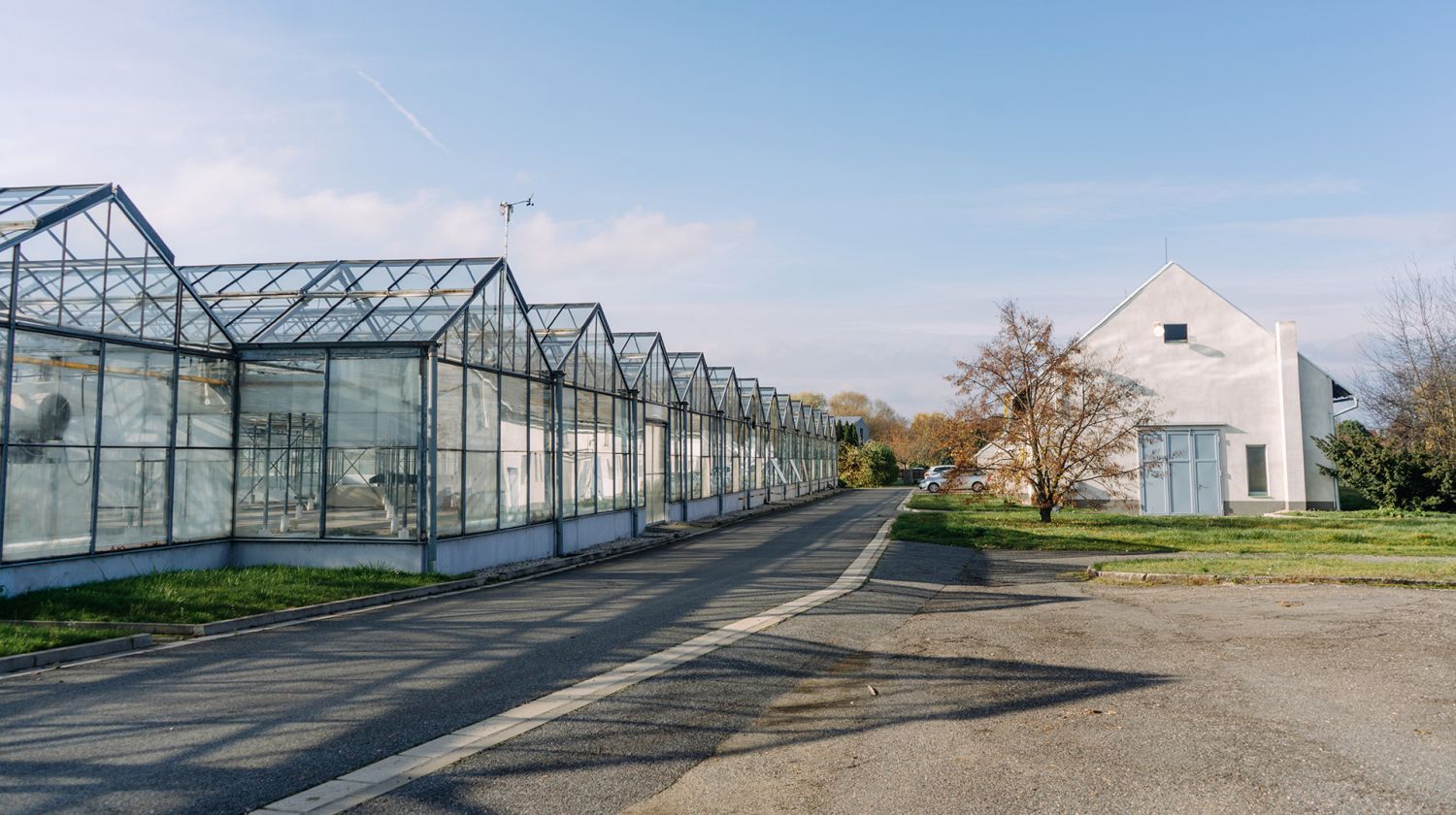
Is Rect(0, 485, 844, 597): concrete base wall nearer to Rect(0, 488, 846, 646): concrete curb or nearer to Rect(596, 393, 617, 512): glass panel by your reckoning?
Rect(0, 488, 846, 646): concrete curb

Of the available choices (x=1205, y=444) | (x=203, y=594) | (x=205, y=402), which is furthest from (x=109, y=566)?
(x=1205, y=444)

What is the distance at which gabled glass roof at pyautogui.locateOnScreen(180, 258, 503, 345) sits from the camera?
1748 cm

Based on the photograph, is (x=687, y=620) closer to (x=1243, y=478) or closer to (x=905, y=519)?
(x=905, y=519)

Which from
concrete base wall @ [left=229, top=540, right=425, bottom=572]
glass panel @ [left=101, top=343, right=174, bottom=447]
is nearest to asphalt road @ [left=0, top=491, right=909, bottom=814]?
concrete base wall @ [left=229, top=540, right=425, bottom=572]

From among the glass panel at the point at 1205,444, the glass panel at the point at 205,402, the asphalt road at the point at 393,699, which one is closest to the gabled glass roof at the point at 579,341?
the glass panel at the point at 205,402

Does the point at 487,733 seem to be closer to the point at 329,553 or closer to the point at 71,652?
the point at 71,652

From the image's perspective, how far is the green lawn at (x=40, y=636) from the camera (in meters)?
9.73

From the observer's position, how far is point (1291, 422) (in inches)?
1300

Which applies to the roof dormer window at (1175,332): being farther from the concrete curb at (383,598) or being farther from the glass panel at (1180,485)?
the concrete curb at (383,598)

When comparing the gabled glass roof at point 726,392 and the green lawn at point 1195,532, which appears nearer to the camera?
the green lawn at point 1195,532

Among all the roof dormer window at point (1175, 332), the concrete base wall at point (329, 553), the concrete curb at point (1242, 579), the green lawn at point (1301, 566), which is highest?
the roof dormer window at point (1175, 332)

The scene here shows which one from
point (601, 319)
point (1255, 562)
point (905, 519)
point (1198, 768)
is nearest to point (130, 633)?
point (1198, 768)

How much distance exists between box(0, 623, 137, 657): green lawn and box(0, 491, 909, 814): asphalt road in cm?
75

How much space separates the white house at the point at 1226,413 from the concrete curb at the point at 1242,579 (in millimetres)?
17154
